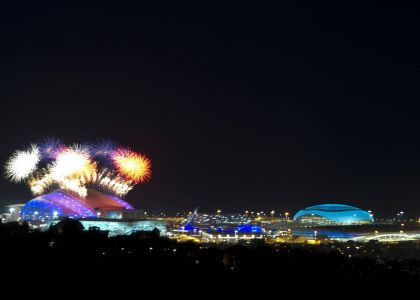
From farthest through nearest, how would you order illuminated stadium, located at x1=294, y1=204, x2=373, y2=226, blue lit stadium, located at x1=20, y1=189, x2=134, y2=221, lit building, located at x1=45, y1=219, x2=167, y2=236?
illuminated stadium, located at x1=294, y1=204, x2=373, y2=226 < blue lit stadium, located at x1=20, y1=189, x2=134, y2=221 < lit building, located at x1=45, y1=219, x2=167, y2=236

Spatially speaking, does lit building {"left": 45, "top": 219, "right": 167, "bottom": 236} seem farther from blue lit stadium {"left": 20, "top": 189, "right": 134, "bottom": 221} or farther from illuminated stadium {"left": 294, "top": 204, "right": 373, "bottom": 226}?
illuminated stadium {"left": 294, "top": 204, "right": 373, "bottom": 226}

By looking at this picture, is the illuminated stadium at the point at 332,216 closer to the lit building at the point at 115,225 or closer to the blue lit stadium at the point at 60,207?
the lit building at the point at 115,225

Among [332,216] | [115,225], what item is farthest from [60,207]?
[332,216]

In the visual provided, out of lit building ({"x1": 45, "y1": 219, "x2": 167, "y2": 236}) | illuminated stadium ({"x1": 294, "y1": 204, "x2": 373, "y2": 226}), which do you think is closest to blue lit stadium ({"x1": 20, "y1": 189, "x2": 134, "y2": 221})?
lit building ({"x1": 45, "y1": 219, "x2": 167, "y2": 236})

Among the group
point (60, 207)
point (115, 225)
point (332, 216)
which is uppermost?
point (332, 216)

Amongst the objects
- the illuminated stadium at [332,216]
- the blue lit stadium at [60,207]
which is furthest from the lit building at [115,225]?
the illuminated stadium at [332,216]

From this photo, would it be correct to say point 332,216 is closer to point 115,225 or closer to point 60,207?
point 115,225

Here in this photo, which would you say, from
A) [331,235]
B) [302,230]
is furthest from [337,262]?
[302,230]

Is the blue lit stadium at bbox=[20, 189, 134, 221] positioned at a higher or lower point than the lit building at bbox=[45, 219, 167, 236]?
higher

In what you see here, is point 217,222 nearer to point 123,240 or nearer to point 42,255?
point 123,240
